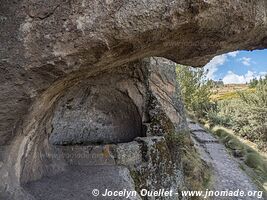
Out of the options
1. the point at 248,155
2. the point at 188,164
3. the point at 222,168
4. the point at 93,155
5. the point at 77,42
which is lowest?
the point at 222,168

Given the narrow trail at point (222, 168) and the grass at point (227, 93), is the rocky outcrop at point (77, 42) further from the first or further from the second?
the grass at point (227, 93)

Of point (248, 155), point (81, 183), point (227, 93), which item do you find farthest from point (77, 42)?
point (227, 93)

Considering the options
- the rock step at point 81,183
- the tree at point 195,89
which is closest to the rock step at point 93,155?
the rock step at point 81,183

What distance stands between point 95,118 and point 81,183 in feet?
6.76

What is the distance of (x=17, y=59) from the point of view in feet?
8.68

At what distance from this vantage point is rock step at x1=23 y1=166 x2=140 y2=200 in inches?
147

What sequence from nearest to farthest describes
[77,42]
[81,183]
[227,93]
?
[77,42] → [81,183] → [227,93]

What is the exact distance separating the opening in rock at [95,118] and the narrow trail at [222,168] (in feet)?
10.5

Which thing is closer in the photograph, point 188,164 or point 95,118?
point 95,118

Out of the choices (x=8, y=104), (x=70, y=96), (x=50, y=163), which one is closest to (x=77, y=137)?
(x=70, y=96)

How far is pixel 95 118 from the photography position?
612 cm

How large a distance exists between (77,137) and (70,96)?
881 millimetres

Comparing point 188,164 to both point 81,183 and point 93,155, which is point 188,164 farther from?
point 81,183

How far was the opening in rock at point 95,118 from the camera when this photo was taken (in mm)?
5641
